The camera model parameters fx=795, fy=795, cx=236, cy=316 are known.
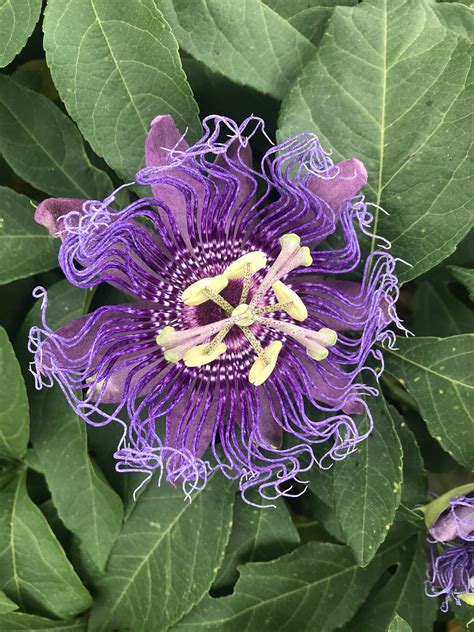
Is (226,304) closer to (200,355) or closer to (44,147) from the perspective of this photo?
(200,355)

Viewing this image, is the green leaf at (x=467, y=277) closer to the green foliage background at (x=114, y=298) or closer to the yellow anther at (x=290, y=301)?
the green foliage background at (x=114, y=298)

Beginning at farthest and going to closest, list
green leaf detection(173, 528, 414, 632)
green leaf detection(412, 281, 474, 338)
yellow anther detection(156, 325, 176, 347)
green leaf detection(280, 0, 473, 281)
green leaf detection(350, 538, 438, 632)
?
1. green leaf detection(412, 281, 474, 338)
2. green leaf detection(350, 538, 438, 632)
3. green leaf detection(173, 528, 414, 632)
4. green leaf detection(280, 0, 473, 281)
5. yellow anther detection(156, 325, 176, 347)

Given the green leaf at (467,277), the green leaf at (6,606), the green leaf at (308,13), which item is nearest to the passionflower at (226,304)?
the green leaf at (467,277)

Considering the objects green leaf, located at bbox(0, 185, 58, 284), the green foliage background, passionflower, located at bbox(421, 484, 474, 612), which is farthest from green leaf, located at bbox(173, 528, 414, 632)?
green leaf, located at bbox(0, 185, 58, 284)

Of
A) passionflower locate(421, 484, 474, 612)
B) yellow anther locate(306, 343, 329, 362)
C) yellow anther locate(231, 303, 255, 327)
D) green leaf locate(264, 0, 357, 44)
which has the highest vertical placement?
green leaf locate(264, 0, 357, 44)

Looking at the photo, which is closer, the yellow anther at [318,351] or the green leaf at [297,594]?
the yellow anther at [318,351]

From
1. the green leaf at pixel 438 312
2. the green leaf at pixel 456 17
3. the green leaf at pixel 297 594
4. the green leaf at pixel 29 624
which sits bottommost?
the green leaf at pixel 29 624

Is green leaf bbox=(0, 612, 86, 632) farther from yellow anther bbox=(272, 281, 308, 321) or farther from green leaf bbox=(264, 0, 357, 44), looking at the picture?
green leaf bbox=(264, 0, 357, 44)
